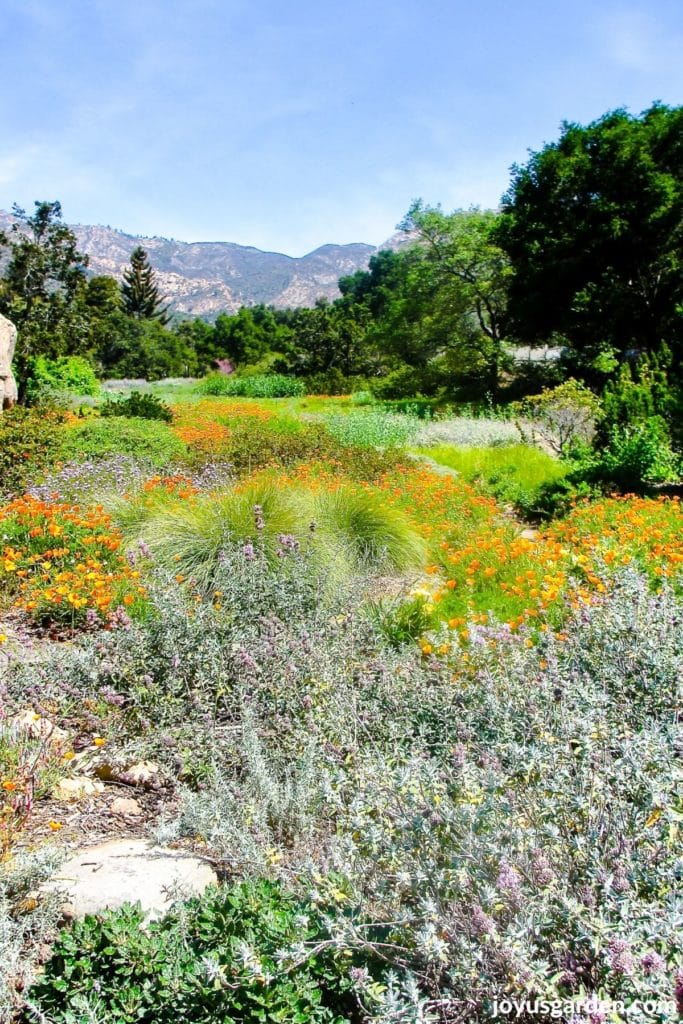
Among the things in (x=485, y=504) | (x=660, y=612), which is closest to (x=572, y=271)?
(x=485, y=504)

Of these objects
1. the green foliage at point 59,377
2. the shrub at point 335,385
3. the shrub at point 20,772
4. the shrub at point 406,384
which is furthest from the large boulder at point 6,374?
the shrub at point 335,385

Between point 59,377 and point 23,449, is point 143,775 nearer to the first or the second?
point 23,449

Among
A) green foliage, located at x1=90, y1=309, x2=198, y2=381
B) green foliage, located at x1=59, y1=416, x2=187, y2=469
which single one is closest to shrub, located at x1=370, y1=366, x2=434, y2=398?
green foliage, located at x1=59, y1=416, x2=187, y2=469

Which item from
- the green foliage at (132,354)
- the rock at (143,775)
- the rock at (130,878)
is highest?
the green foliage at (132,354)

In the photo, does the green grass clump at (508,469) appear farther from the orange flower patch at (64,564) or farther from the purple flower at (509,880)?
the purple flower at (509,880)

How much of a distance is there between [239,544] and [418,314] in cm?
2114

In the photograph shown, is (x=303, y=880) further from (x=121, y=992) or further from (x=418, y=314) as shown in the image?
(x=418, y=314)

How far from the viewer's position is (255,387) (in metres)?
29.3

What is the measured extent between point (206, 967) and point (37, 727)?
5.64ft

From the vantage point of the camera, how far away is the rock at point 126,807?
2793mm

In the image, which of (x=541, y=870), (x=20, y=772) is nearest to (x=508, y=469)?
(x=20, y=772)

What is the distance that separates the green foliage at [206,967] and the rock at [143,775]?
1.01 meters

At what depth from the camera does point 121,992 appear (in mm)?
1698

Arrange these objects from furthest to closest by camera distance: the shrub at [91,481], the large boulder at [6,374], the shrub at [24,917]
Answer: the large boulder at [6,374], the shrub at [91,481], the shrub at [24,917]
